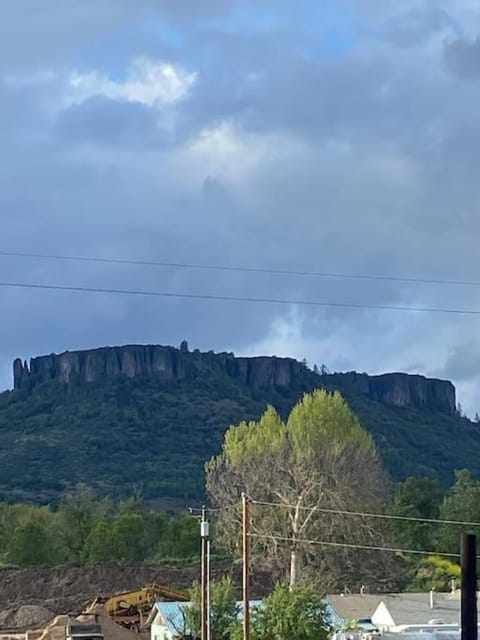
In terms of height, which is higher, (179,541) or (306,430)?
(306,430)

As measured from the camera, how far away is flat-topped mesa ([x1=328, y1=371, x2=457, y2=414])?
16738cm

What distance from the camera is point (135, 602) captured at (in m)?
70.6

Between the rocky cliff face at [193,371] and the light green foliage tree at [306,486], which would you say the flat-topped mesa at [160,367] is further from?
the light green foliage tree at [306,486]

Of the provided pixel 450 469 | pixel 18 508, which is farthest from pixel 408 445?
pixel 18 508

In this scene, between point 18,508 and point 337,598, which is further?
point 18,508

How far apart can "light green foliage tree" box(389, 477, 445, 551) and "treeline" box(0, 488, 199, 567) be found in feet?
46.4

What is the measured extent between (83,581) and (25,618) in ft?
31.8

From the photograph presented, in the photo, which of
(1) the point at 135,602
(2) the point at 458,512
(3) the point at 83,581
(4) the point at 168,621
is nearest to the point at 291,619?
(4) the point at 168,621

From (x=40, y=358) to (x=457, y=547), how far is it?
96.9 meters

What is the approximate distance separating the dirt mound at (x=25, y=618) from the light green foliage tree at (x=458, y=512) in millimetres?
24347

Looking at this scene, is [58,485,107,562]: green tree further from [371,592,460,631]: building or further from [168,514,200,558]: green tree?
[371,592,460,631]: building

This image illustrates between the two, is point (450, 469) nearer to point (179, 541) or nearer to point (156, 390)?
point (156, 390)

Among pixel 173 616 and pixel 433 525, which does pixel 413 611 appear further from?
pixel 433 525

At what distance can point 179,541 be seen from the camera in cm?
9625
